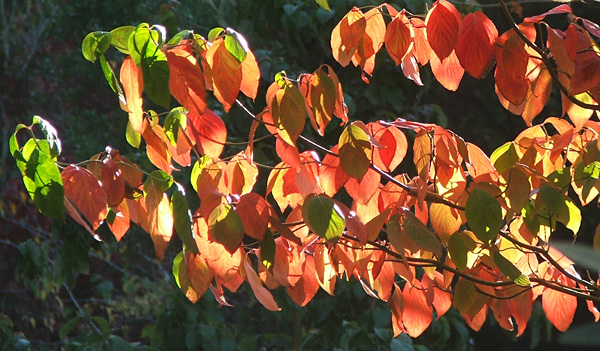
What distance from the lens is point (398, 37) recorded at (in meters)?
1.11

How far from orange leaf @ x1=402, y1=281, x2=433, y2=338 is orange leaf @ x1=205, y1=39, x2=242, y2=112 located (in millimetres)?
459

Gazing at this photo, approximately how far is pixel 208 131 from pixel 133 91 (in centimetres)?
16

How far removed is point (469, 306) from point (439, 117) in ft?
5.97

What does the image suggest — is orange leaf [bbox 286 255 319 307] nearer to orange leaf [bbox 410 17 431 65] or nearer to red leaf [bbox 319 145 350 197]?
red leaf [bbox 319 145 350 197]

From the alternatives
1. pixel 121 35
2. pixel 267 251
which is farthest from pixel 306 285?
pixel 121 35

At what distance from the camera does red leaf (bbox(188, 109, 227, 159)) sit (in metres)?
1.10

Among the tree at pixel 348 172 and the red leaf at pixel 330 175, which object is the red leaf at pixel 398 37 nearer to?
the tree at pixel 348 172

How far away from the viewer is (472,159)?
3.64ft

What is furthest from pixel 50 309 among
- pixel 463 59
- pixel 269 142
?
pixel 463 59

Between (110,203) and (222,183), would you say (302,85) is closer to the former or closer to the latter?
(222,183)

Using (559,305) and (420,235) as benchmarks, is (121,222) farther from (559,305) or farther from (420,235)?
(559,305)

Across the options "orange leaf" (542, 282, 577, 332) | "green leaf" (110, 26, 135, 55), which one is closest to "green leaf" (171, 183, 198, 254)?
"green leaf" (110, 26, 135, 55)

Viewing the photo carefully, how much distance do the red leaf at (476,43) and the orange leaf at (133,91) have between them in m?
0.41

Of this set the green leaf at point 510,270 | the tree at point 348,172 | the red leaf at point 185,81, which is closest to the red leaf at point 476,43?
the tree at point 348,172
